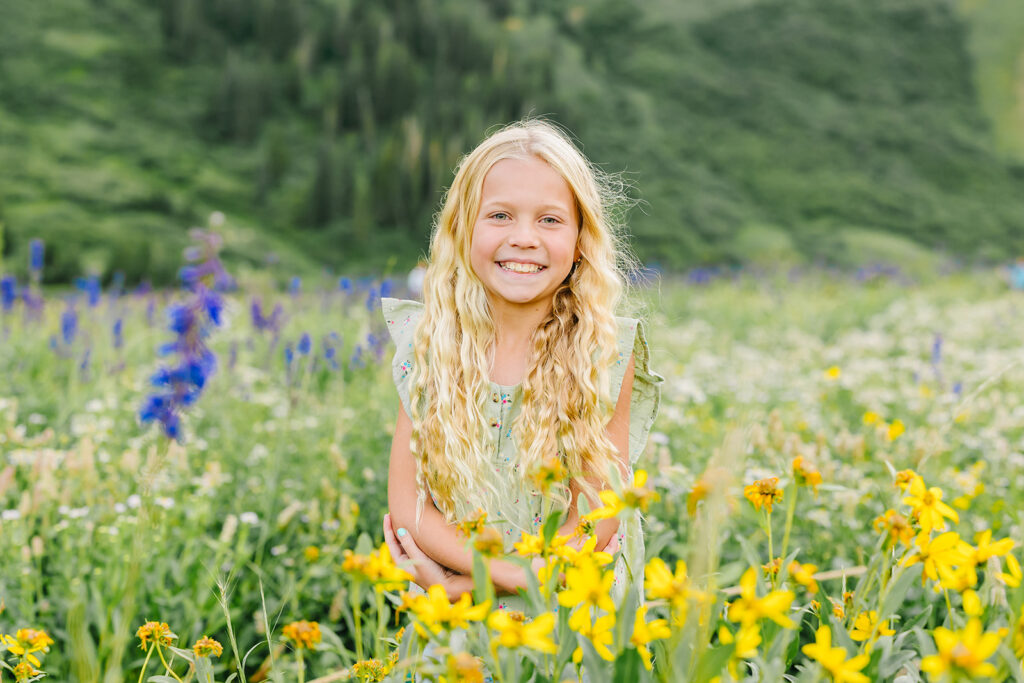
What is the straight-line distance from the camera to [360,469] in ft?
10.1

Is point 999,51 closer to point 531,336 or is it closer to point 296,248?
point 296,248

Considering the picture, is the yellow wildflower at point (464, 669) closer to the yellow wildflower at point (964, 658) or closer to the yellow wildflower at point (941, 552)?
the yellow wildflower at point (964, 658)

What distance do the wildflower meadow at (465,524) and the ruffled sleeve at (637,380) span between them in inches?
4.9

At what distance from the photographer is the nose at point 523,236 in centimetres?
177

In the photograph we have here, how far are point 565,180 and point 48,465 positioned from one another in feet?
6.38

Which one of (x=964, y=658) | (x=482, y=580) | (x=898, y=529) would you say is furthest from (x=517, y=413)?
(x=964, y=658)

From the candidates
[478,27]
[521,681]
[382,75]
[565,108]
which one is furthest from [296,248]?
[521,681]

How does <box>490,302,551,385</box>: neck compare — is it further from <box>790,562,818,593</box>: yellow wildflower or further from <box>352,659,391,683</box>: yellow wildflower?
<box>790,562,818,593</box>: yellow wildflower

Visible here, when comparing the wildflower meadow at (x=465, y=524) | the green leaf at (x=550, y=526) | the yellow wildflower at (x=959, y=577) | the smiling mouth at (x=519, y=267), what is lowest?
the wildflower meadow at (x=465, y=524)

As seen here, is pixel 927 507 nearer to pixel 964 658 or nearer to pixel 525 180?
pixel 964 658

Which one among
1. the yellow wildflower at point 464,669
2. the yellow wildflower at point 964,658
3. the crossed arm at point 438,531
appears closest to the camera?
the yellow wildflower at point 964,658

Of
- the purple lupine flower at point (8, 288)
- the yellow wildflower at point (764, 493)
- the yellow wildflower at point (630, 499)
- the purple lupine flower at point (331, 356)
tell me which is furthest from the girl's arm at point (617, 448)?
the purple lupine flower at point (8, 288)

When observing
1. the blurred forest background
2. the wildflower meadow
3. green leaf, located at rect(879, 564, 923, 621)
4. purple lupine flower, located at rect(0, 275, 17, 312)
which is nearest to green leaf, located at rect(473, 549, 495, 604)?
the wildflower meadow

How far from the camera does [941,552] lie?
1069 mm
